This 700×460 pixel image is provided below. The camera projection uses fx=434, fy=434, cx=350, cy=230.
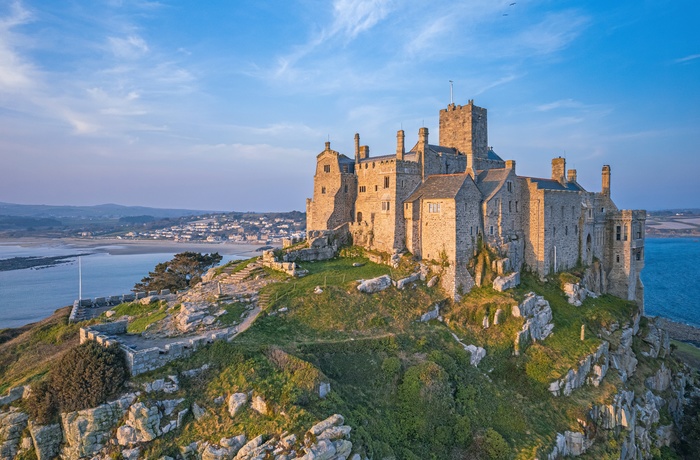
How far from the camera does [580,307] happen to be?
37344 mm

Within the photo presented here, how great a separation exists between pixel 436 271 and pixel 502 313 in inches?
226

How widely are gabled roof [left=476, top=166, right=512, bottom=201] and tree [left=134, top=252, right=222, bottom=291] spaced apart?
95.9 ft

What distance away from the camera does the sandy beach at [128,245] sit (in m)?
127

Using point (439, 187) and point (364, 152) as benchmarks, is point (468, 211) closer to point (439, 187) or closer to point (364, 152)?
point (439, 187)

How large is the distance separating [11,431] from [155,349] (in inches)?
257

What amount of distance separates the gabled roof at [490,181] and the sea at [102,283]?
5348cm

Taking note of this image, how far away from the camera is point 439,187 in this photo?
36000 mm

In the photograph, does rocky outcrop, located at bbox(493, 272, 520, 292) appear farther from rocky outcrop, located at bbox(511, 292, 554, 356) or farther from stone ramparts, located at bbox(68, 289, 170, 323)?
stone ramparts, located at bbox(68, 289, 170, 323)

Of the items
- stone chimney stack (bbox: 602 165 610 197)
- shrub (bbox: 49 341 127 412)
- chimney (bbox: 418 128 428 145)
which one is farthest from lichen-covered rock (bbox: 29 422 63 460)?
stone chimney stack (bbox: 602 165 610 197)

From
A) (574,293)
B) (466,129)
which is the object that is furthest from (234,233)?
(574,293)

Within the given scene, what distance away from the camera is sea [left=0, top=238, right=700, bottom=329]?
6334 cm

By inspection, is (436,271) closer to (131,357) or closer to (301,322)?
(301,322)

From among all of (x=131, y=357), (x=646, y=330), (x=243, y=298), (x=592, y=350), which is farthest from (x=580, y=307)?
(x=131, y=357)

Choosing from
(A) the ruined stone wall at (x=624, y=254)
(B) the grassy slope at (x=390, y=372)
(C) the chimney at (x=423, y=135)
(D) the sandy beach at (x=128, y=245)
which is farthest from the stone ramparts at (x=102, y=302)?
(D) the sandy beach at (x=128, y=245)
